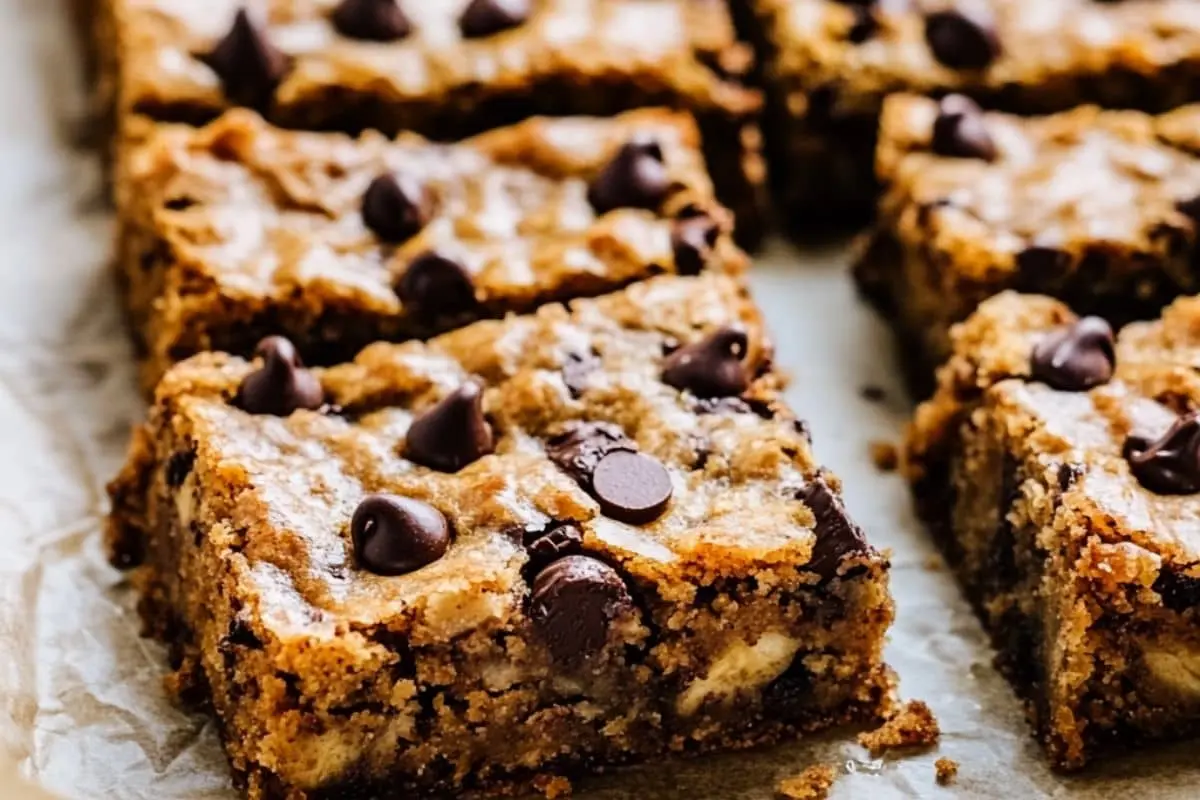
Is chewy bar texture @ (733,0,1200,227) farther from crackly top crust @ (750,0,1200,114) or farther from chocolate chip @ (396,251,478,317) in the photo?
chocolate chip @ (396,251,478,317)

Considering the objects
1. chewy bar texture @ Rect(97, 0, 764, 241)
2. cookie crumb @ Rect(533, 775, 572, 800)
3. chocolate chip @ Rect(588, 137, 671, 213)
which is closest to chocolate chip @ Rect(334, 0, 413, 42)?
chewy bar texture @ Rect(97, 0, 764, 241)

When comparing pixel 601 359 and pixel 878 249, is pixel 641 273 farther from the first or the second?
pixel 878 249

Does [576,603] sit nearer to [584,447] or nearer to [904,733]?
[584,447]

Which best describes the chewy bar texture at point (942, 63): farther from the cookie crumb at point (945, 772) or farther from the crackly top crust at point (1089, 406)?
the cookie crumb at point (945, 772)


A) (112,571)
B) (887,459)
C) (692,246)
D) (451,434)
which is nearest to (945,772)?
(887,459)

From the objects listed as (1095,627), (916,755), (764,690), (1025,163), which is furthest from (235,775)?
(1025,163)
